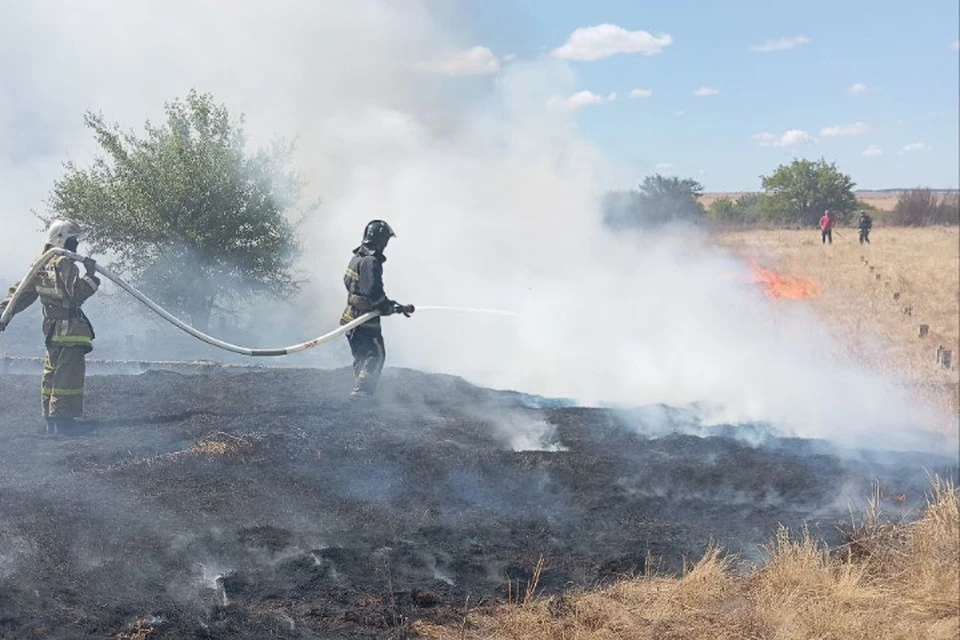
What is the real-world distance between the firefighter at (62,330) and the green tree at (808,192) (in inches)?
1238

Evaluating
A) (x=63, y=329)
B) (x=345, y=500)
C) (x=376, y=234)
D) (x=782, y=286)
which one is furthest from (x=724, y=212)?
(x=345, y=500)

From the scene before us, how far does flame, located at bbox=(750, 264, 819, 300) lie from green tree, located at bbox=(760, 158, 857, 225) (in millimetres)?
15902

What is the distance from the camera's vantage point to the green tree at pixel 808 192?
1394 inches

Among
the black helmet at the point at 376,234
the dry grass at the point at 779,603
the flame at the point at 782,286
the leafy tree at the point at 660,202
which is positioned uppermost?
the leafy tree at the point at 660,202

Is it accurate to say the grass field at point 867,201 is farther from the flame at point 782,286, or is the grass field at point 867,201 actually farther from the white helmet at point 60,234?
the white helmet at point 60,234

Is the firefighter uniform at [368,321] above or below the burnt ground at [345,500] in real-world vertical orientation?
above

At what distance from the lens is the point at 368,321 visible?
29.6 ft

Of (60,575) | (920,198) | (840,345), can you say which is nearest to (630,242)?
(840,345)

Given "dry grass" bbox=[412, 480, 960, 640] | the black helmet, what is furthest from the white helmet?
"dry grass" bbox=[412, 480, 960, 640]

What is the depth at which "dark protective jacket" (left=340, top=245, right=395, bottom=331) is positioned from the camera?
9.01m

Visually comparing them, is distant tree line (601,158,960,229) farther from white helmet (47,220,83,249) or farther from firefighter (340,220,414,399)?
white helmet (47,220,83,249)

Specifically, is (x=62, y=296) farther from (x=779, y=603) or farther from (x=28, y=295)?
(x=779, y=603)

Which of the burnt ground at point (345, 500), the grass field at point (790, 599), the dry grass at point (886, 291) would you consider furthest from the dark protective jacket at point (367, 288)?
the dry grass at point (886, 291)

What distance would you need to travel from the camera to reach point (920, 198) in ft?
130
